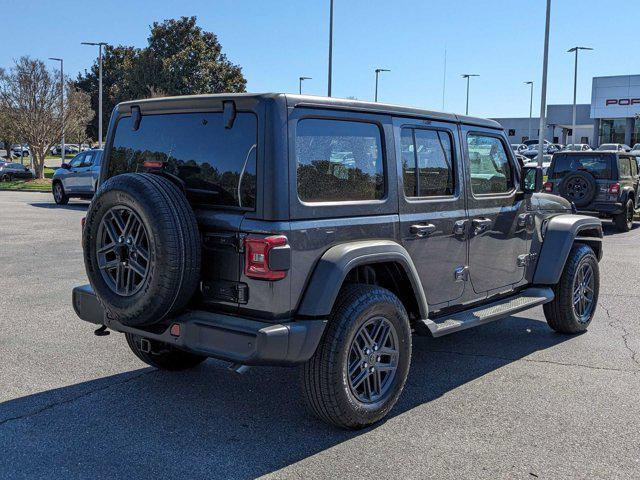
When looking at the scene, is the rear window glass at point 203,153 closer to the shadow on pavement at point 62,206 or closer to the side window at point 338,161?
the side window at point 338,161

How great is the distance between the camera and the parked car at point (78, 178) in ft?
67.8

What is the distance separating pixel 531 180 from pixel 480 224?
939 mm

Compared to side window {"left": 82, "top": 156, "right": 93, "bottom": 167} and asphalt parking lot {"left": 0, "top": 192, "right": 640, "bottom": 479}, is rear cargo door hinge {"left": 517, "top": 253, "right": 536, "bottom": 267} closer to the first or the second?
asphalt parking lot {"left": 0, "top": 192, "right": 640, "bottom": 479}

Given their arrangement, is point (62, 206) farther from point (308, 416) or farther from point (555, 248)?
point (308, 416)

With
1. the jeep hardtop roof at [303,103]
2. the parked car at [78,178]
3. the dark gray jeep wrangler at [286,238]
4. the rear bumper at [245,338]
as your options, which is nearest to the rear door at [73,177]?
the parked car at [78,178]

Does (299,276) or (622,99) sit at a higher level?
(622,99)

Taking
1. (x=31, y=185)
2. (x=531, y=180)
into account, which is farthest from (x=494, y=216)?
(x=31, y=185)

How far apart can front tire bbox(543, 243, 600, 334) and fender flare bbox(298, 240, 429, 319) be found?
2.67 metres

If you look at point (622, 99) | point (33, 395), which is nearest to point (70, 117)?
point (33, 395)

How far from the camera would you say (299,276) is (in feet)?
12.4

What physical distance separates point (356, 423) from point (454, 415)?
0.70 metres

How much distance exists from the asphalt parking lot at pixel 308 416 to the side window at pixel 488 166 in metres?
1.39

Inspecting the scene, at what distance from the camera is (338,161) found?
13.6 ft

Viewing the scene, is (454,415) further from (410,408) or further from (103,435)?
(103,435)
